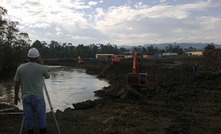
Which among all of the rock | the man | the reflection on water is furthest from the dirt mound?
the man

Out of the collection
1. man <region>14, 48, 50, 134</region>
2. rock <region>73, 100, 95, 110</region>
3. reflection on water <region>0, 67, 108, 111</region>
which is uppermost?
man <region>14, 48, 50, 134</region>

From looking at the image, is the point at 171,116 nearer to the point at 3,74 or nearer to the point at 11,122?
the point at 11,122

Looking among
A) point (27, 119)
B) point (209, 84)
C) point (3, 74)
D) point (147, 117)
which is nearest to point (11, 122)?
point (27, 119)

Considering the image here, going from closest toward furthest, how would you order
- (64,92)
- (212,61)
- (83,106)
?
(83,106), (64,92), (212,61)

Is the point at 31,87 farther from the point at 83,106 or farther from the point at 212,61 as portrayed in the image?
the point at 212,61

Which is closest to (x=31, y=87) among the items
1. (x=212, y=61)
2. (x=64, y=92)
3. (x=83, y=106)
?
(x=83, y=106)

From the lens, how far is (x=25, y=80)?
410 cm

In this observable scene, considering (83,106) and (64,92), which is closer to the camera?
(83,106)

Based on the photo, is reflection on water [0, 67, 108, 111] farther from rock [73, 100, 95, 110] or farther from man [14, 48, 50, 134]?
man [14, 48, 50, 134]

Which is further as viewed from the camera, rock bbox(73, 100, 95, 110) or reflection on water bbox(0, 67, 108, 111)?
reflection on water bbox(0, 67, 108, 111)

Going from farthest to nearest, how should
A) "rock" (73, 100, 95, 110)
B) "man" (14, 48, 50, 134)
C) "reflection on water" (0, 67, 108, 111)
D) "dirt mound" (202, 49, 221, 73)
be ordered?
"dirt mound" (202, 49, 221, 73), "reflection on water" (0, 67, 108, 111), "rock" (73, 100, 95, 110), "man" (14, 48, 50, 134)

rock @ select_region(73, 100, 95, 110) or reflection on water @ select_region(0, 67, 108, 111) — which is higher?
rock @ select_region(73, 100, 95, 110)

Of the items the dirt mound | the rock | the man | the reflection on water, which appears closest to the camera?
the man

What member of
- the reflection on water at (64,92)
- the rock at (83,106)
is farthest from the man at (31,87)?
the reflection on water at (64,92)
